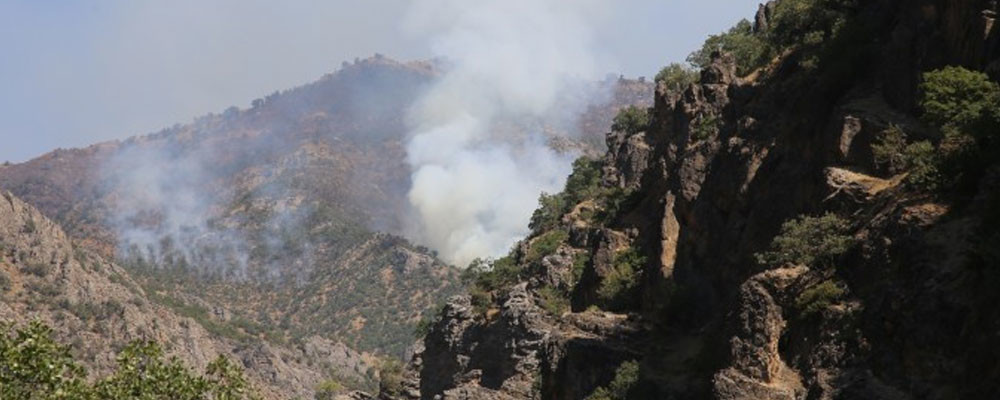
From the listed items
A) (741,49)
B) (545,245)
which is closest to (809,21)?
(741,49)

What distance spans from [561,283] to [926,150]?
45.0 m

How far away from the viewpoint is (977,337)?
72.9 feet

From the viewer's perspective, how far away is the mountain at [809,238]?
25328 millimetres

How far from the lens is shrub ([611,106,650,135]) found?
10144 centimetres

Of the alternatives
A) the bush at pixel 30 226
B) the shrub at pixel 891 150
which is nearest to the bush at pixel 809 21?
the shrub at pixel 891 150

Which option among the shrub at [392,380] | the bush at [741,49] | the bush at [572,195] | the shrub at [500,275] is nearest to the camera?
the bush at [741,49]

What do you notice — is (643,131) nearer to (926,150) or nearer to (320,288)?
(926,150)

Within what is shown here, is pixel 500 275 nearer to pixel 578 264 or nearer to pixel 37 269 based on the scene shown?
pixel 578 264

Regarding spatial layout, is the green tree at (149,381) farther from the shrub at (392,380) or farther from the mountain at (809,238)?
the shrub at (392,380)

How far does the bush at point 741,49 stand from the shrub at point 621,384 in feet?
89.2

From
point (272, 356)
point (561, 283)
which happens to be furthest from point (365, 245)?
point (561, 283)

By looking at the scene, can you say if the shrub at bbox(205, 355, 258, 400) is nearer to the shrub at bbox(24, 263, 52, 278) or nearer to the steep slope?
the steep slope

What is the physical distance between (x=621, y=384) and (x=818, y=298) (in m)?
14.8

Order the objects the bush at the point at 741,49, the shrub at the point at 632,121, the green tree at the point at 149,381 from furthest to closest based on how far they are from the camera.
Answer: the shrub at the point at 632,121
the bush at the point at 741,49
the green tree at the point at 149,381
